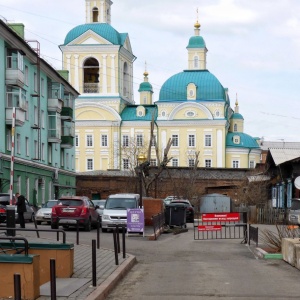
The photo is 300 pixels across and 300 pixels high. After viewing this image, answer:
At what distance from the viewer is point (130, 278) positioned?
17.3m

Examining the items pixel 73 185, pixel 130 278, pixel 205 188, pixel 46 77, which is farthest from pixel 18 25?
pixel 130 278

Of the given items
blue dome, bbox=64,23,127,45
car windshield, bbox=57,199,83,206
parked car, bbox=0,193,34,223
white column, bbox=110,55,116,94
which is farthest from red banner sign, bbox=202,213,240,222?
blue dome, bbox=64,23,127,45

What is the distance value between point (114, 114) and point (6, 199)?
242 feet

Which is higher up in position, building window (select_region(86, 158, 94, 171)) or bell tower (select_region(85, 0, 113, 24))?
bell tower (select_region(85, 0, 113, 24))

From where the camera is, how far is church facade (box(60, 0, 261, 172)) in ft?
366

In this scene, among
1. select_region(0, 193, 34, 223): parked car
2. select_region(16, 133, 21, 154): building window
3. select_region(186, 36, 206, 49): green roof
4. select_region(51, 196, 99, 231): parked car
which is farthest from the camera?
select_region(186, 36, 206, 49): green roof

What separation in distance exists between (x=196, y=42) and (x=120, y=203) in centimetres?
8735

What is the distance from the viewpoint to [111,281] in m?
15.2

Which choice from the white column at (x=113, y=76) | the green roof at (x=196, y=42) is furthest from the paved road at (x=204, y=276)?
the green roof at (x=196, y=42)

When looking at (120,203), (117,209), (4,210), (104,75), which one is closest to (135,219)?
(117,209)

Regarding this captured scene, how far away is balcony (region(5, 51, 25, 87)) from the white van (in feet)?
58.7

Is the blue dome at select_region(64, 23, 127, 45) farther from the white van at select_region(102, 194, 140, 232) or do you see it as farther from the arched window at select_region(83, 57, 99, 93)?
the white van at select_region(102, 194, 140, 232)

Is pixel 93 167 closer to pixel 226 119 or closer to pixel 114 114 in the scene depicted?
pixel 114 114

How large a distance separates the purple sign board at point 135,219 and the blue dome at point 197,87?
83211 mm
